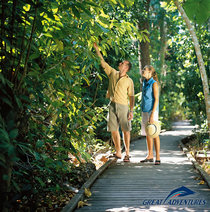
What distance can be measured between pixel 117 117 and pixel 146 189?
7.27 feet

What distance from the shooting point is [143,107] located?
255 inches

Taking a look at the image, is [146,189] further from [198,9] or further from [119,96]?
[198,9]

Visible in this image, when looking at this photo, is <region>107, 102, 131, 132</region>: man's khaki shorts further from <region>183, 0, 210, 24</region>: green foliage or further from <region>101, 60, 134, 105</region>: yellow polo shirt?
<region>183, 0, 210, 24</region>: green foliage

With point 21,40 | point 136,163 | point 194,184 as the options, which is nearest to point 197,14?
point 21,40

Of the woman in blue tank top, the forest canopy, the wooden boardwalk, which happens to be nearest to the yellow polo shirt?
the woman in blue tank top

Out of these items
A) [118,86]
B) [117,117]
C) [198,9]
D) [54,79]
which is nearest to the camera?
[198,9]

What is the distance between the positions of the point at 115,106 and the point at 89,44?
2645mm

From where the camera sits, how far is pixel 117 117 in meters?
6.68

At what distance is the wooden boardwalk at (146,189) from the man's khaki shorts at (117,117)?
83 centimetres

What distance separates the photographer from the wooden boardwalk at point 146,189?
3.91 metres

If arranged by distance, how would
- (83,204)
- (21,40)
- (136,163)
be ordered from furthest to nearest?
(136,163) → (83,204) → (21,40)

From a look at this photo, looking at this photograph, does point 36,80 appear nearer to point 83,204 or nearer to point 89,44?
point 89,44

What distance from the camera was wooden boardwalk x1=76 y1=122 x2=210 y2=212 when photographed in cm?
391

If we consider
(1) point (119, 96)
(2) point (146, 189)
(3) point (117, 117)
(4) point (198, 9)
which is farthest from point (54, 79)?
(3) point (117, 117)
